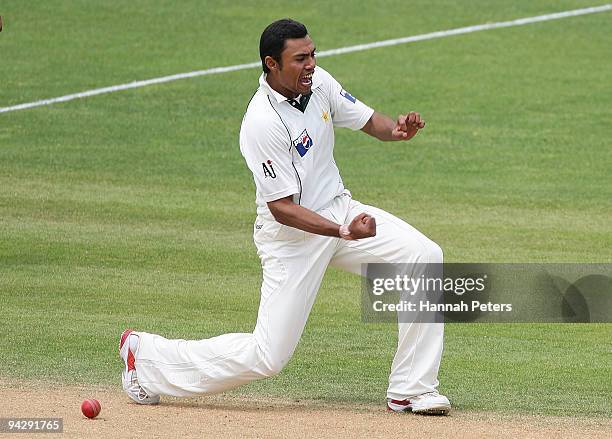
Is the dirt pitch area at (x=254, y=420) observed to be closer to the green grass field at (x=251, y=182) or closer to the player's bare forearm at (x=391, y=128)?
the green grass field at (x=251, y=182)

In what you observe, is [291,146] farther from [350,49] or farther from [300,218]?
[350,49]

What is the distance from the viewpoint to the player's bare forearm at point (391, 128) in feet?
26.0

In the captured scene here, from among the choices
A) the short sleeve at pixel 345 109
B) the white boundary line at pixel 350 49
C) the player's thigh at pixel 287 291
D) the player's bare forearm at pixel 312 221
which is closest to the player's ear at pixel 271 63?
the short sleeve at pixel 345 109

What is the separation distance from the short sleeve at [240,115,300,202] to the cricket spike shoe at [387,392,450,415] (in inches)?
54.5

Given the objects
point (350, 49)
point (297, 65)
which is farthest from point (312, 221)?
point (350, 49)

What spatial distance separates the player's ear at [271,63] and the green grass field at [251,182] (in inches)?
80.3

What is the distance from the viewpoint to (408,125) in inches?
312

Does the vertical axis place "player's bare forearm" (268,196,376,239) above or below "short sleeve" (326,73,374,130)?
below

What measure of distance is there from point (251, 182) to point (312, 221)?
816cm

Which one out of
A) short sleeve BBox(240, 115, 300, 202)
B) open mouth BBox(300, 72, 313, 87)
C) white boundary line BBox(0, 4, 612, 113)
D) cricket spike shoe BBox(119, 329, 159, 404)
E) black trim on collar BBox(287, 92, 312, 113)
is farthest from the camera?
white boundary line BBox(0, 4, 612, 113)

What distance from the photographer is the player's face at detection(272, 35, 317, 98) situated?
25.1 feet

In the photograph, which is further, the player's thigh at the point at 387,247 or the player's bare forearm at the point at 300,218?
the player's thigh at the point at 387,247

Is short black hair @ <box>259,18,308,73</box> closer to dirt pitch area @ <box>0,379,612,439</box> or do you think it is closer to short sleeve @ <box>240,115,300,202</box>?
short sleeve @ <box>240,115,300,202</box>

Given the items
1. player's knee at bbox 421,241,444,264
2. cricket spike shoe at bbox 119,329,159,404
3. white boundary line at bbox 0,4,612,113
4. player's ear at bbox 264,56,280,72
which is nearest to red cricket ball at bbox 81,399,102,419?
cricket spike shoe at bbox 119,329,159,404
